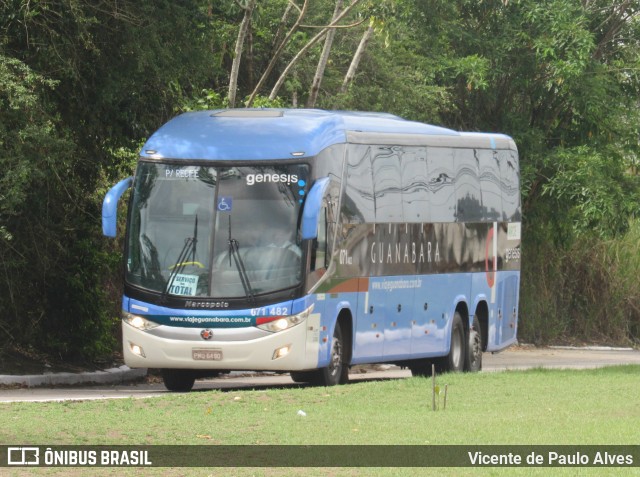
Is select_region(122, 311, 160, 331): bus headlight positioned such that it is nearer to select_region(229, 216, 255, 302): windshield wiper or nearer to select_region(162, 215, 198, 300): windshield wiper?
select_region(162, 215, 198, 300): windshield wiper

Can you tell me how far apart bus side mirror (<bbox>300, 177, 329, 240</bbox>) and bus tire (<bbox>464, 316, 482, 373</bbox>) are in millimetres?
6395

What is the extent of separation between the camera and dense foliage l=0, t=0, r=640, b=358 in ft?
68.1

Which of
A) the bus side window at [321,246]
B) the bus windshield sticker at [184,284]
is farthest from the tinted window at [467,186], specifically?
the bus windshield sticker at [184,284]

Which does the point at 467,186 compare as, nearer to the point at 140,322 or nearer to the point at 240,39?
the point at 240,39

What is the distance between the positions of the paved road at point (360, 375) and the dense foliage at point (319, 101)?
1777mm

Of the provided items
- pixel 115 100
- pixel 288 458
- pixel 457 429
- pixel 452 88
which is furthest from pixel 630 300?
pixel 288 458

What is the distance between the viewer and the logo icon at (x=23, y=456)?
422 inches

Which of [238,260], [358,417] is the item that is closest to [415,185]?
[238,260]

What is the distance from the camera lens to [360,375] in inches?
1055

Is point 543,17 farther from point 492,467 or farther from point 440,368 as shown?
point 492,467

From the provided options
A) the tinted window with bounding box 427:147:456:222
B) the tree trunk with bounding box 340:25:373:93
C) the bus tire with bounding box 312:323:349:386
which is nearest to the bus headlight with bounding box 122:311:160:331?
A: the bus tire with bounding box 312:323:349:386

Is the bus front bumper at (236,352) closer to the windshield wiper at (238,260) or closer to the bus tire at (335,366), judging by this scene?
the windshield wiper at (238,260)

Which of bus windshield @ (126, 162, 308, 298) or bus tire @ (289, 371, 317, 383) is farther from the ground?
bus windshield @ (126, 162, 308, 298)

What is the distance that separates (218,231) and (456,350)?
6.61 metres
